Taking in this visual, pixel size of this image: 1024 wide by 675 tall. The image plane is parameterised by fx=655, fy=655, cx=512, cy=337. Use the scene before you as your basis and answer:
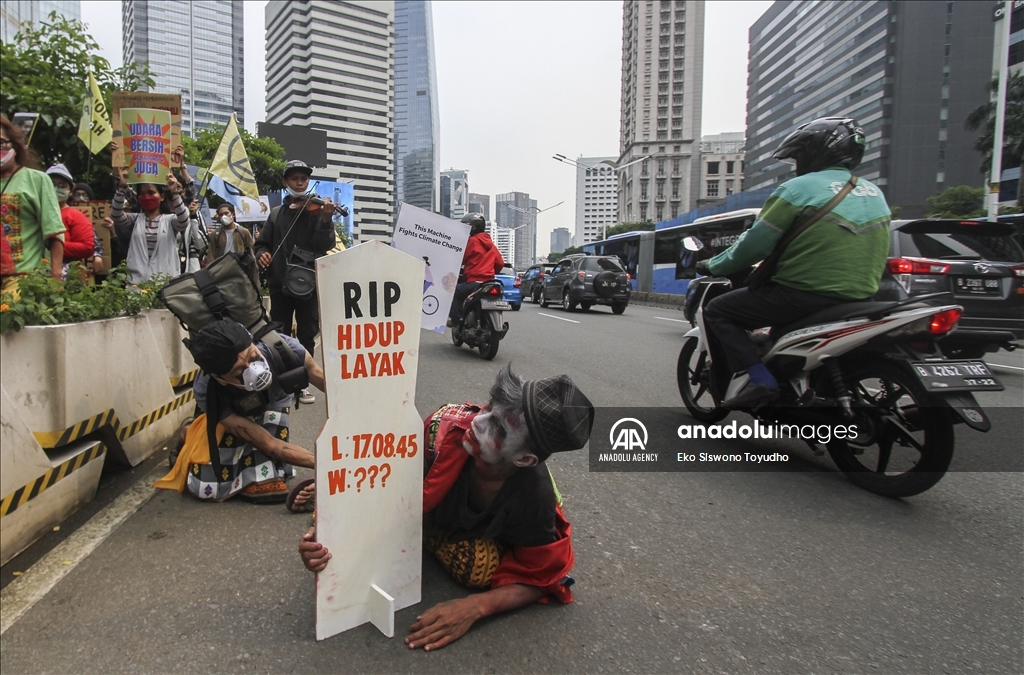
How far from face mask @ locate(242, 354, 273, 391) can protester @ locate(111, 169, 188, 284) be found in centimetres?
367

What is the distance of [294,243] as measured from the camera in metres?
5.43

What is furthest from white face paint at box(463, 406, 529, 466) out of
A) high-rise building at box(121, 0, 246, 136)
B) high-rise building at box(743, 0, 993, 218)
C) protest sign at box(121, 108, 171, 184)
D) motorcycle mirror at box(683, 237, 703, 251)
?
high-rise building at box(121, 0, 246, 136)

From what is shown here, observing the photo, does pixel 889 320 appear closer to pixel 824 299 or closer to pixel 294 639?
pixel 824 299

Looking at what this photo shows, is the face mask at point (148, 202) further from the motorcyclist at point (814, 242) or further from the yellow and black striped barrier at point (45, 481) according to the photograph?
the motorcyclist at point (814, 242)

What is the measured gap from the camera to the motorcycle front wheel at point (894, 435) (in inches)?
128

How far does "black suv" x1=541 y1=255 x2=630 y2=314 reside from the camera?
17.3 meters

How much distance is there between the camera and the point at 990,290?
7.25 m

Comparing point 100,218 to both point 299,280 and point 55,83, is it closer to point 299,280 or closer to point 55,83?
point 55,83

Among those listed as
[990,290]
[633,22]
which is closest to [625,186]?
[633,22]

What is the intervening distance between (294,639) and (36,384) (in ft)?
5.89

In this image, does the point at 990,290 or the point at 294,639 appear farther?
the point at 990,290

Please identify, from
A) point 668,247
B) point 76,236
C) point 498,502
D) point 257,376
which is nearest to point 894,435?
point 498,502

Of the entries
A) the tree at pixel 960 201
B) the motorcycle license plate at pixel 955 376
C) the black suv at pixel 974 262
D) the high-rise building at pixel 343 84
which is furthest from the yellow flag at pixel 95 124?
the high-rise building at pixel 343 84

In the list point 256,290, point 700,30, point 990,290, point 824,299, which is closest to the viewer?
point 824,299
